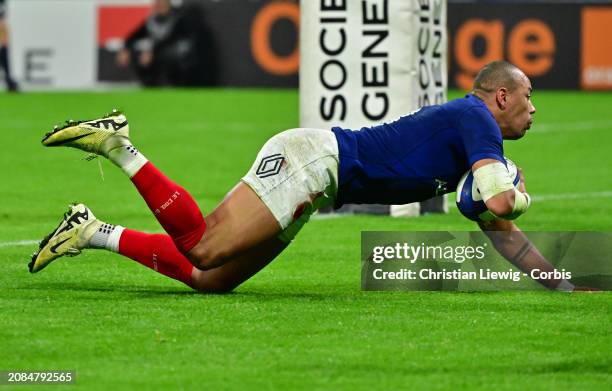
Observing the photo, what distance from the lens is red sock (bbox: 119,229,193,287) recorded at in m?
6.76

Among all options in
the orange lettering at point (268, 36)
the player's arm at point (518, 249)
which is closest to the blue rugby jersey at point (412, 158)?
the player's arm at point (518, 249)

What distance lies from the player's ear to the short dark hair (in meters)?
0.02

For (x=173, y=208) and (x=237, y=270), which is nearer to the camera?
(x=173, y=208)

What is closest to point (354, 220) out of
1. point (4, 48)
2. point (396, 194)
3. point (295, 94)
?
point (396, 194)

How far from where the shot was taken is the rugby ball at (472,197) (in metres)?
6.42

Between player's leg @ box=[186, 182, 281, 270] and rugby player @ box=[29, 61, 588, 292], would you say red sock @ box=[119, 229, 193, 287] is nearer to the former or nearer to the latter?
rugby player @ box=[29, 61, 588, 292]

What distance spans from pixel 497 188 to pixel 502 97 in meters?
0.53

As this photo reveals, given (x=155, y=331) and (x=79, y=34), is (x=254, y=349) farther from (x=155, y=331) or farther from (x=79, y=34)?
(x=79, y=34)

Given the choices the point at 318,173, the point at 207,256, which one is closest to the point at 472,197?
the point at 318,173

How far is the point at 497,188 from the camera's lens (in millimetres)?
6211

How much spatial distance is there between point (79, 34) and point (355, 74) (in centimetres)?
1571

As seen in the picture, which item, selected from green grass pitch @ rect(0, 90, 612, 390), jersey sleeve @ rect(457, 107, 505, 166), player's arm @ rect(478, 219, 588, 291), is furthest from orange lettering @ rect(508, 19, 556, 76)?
jersey sleeve @ rect(457, 107, 505, 166)

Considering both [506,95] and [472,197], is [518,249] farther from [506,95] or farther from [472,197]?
[506,95]

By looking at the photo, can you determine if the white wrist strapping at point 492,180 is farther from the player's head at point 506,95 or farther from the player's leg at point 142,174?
the player's leg at point 142,174
